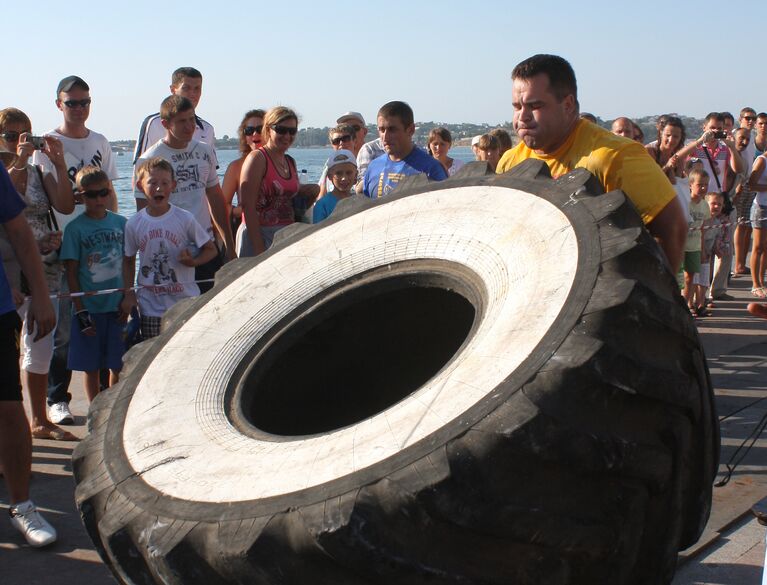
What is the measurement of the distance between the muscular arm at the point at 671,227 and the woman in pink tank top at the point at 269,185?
351 centimetres

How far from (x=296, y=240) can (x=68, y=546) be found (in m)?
1.72

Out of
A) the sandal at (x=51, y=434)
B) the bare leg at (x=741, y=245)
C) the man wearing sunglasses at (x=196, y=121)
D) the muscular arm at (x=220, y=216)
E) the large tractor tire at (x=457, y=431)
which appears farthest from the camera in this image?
the bare leg at (x=741, y=245)

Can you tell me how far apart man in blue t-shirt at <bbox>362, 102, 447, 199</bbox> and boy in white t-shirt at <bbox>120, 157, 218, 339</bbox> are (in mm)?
1215

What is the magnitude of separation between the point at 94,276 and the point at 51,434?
3.21 ft

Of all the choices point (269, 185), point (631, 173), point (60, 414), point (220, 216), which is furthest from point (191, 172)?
point (631, 173)

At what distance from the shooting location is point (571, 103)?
395cm

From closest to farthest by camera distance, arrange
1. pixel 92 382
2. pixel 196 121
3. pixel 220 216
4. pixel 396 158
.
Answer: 1. pixel 92 382
2. pixel 396 158
3. pixel 220 216
4. pixel 196 121

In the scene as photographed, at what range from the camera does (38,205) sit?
6.05 m

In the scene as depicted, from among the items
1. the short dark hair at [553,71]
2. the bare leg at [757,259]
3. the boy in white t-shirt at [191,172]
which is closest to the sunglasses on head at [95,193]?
the boy in white t-shirt at [191,172]

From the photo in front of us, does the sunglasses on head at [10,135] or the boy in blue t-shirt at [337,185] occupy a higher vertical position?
the sunglasses on head at [10,135]

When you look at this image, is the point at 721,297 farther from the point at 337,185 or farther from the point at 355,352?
the point at 355,352

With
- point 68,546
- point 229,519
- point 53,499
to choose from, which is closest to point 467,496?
point 229,519

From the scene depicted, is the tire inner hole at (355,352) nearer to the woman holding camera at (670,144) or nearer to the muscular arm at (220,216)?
the muscular arm at (220,216)

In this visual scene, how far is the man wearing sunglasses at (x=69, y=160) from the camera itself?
6.31 m
